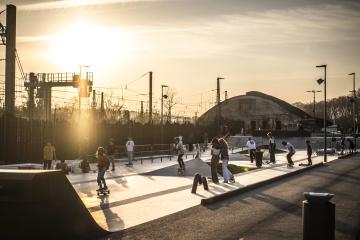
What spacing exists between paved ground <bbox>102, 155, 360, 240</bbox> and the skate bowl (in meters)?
1.26

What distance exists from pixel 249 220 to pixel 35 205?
5.05m

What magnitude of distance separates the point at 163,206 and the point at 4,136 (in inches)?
661

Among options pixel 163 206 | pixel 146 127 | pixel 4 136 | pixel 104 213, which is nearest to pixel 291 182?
pixel 163 206

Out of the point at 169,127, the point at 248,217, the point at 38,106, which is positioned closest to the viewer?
the point at 248,217

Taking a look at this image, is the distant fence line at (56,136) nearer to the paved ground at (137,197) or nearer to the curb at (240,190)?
the paved ground at (137,197)

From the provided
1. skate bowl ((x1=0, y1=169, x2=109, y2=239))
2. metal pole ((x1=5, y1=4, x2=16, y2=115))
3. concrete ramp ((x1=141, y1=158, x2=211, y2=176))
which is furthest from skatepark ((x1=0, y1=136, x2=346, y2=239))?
metal pole ((x1=5, y1=4, x2=16, y2=115))

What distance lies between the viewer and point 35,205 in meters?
6.93

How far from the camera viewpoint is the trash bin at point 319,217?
6.85 meters

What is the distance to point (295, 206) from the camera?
12.3 m

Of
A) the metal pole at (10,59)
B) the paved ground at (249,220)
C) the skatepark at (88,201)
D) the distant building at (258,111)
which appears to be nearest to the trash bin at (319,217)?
the paved ground at (249,220)

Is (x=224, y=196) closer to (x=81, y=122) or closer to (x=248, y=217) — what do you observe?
(x=248, y=217)

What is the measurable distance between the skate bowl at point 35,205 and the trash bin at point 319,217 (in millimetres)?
3758

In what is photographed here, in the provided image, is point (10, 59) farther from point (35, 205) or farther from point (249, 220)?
point (35, 205)

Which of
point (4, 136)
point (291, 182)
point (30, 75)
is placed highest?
point (30, 75)
